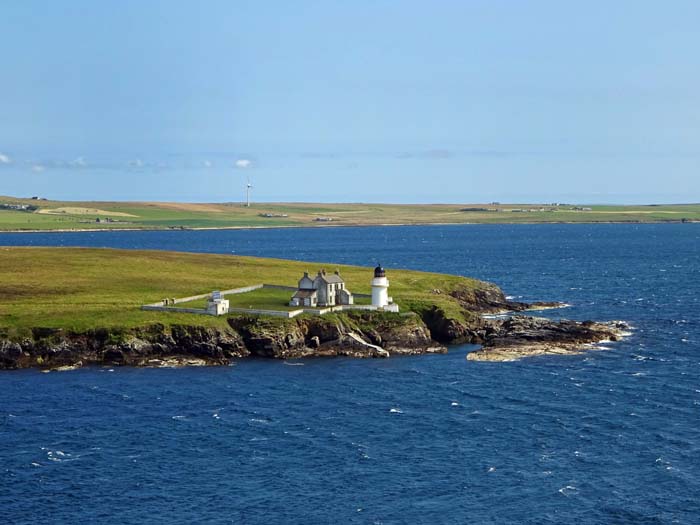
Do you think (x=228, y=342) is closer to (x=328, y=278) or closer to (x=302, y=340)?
(x=302, y=340)

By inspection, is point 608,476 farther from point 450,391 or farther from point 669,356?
point 669,356

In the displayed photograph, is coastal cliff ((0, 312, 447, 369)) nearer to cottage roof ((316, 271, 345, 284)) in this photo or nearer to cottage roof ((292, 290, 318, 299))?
cottage roof ((292, 290, 318, 299))

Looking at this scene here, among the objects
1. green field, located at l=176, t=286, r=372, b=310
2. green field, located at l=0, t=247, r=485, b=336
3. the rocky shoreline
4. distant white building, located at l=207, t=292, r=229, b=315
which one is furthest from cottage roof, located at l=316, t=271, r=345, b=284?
distant white building, located at l=207, t=292, r=229, b=315

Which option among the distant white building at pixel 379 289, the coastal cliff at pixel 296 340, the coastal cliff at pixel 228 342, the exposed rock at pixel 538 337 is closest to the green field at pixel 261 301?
the distant white building at pixel 379 289

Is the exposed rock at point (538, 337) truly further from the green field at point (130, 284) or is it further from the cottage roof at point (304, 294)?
the cottage roof at point (304, 294)

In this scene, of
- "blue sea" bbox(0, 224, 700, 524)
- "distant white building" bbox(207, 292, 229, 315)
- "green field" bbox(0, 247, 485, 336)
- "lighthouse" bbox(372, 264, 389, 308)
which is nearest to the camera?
"blue sea" bbox(0, 224, 700, 524)

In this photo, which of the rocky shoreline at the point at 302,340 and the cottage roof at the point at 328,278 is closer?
the rocky shoreline at the point at 302,340
